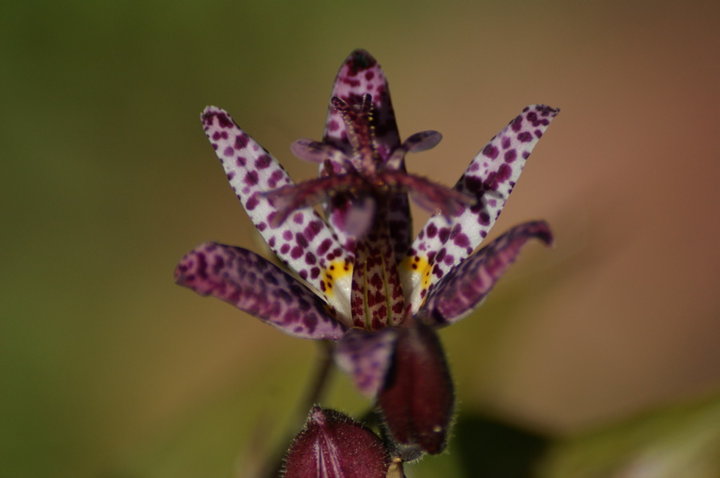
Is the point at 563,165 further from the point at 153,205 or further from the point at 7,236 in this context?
the point at 7,236

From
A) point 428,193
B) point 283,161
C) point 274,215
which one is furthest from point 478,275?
point 283,161

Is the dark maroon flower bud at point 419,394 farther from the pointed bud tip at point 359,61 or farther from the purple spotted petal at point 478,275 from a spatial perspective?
the pointed bud tip at point 359,61

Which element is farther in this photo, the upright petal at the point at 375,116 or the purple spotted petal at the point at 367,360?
the upright petal at the point at 375,116

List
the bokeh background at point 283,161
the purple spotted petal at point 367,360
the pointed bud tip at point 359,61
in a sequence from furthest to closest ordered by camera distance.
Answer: the bokeh background at point 283,161 < the pointed bud tip at point 359,61 < the purple spotted petal at point 367,360

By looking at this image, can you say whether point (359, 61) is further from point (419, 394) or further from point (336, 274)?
A: point (419, 394)

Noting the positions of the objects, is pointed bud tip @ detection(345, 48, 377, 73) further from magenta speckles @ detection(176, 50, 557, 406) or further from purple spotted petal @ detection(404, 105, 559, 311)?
purple spotted petal @ detection(404, 105, 559, 311)

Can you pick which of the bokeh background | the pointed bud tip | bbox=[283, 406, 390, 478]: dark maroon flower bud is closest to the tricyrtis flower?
the pointed bud tip

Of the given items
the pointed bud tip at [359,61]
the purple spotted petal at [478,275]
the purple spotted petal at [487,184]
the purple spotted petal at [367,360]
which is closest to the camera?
the purple spotted petal at [367,360]

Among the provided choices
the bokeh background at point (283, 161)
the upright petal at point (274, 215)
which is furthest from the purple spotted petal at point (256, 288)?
the bokeh background at point (283, 161)
